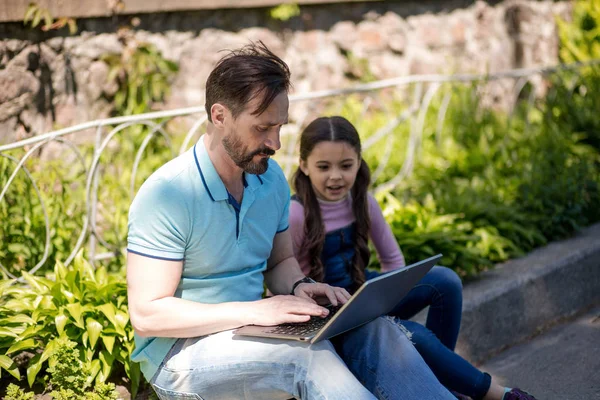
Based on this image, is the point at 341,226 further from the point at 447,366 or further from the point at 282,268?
the point at 447,366

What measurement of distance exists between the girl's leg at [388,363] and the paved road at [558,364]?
103 cm

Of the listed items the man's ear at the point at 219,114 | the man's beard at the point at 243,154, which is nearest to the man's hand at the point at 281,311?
the man's beard at the point at 243,154

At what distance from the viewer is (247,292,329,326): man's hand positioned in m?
2.47

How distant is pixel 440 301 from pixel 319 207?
63cm

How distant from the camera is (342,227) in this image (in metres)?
3.42

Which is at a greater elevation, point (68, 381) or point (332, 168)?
point (332, 168)

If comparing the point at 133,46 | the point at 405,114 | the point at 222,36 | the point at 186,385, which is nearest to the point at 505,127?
the point at 405,114

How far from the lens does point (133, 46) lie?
5.13 metres

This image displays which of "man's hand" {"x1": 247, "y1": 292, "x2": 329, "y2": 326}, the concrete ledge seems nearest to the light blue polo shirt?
"man's hand" {"x1": 247, "y1": 292, "x2": 329, "y2": 326}

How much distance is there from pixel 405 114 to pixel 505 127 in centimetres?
107

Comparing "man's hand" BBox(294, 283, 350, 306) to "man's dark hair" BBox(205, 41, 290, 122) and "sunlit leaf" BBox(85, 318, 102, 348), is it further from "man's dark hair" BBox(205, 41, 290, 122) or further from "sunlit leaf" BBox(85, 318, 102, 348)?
"sunlit leaf" BBox(85, 318, 102, 348)

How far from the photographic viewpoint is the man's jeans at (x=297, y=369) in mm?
2359

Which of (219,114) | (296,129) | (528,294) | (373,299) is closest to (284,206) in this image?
(219,114)

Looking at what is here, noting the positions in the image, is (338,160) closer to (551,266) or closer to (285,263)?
(285,263)
